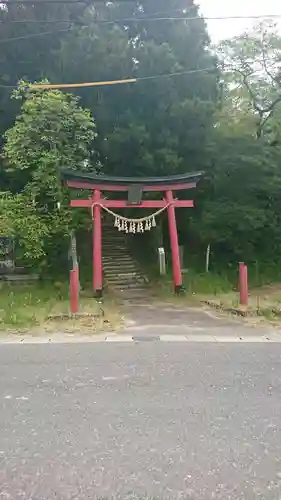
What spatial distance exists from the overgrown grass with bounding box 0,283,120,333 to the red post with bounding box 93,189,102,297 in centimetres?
42

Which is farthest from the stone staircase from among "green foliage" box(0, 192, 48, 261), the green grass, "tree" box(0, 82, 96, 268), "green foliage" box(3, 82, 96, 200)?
"green foliage" box(3, 82, 96, 200)

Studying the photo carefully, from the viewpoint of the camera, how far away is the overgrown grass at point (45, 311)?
9047 mm

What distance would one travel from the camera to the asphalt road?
2943 millimetres

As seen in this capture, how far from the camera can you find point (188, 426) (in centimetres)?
389

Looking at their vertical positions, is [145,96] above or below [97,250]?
above

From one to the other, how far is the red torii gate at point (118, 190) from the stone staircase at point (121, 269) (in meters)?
1.43

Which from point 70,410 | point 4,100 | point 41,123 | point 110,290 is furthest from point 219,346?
point 4,100

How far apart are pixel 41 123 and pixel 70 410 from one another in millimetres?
12066

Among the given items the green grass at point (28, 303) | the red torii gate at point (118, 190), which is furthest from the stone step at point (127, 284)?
the red torii gate at point (118, 190)

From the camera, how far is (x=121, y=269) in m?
17.9

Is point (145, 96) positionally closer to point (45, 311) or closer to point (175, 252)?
point (175, 252)

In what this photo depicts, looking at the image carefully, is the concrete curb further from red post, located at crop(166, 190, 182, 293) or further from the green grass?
red post, located at crop(166, 190, 182, 293)

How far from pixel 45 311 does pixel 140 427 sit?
22.5 feet

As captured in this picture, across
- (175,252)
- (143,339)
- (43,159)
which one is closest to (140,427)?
(143,339)
